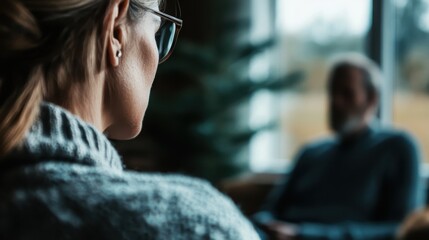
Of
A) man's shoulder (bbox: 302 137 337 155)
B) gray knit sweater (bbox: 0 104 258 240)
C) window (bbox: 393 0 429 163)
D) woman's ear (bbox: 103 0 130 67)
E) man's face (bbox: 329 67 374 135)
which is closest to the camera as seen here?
gray knit sweater (bbox: 0 104 258 240)

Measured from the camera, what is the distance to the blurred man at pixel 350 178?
3049 millimetres

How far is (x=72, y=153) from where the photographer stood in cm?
66

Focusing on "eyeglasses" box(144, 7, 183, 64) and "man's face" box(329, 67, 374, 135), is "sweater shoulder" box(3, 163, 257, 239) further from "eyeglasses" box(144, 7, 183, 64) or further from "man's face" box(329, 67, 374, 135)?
"man's face" box(329, 67, 374, 135)

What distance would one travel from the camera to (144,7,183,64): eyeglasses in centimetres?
87

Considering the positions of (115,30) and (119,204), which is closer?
(119,204)

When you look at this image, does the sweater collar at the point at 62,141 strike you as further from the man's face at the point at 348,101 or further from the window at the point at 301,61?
the window at the point at 301,61

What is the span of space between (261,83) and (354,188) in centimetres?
72

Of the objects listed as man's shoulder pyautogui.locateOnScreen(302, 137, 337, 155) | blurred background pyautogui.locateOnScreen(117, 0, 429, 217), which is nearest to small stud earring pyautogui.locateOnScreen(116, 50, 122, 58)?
blurred background pyautogui.locateOnScreen(117, 0, 429, 217)

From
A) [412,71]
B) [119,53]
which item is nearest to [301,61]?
[412,71]

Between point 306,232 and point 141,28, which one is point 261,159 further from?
point 141,28

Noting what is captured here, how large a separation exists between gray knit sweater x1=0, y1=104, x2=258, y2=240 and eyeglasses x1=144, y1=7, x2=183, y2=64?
8.6 inches

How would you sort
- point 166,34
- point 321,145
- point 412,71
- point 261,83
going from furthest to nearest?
point 412,71
point 261,83
point 321,145
point 166,34

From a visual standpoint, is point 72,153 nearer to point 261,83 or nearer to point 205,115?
point 205,115

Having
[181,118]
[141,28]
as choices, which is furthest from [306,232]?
[141,28]
